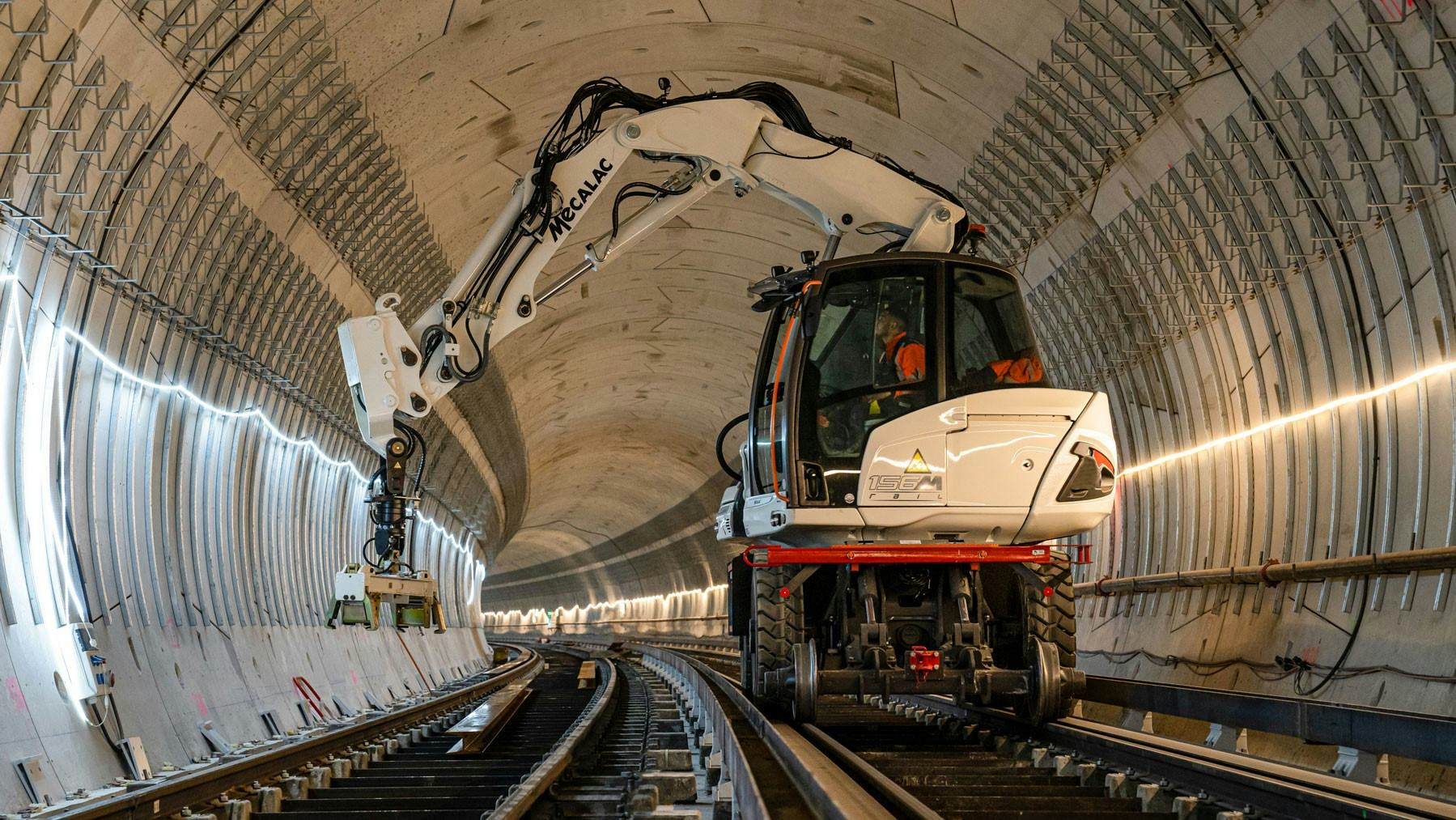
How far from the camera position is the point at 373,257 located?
17141 mm

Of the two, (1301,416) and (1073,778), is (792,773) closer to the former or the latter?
(1073,778)

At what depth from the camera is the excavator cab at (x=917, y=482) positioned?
32.7ft

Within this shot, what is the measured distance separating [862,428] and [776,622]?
5.10ft

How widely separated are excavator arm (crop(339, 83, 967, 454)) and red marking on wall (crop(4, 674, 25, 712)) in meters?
3.01

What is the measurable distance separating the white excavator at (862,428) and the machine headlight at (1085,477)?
0.01 m

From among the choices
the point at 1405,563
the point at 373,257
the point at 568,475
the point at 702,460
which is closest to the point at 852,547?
the point at 1405,563

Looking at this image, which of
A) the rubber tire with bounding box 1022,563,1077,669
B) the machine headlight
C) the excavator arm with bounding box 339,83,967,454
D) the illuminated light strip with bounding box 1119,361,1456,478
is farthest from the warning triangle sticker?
the illuminated light strip with bounding box 1119,361,1456,478

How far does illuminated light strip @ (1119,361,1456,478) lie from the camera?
11227 mm

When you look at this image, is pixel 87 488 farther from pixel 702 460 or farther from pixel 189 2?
pixel 702 460

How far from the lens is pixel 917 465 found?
9.95m

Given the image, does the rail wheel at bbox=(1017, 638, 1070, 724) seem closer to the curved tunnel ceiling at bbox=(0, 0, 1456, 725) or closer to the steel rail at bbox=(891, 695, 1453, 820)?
the steel rail at bbox=(891, 695, 1453, 820)

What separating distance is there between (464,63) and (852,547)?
7768mm

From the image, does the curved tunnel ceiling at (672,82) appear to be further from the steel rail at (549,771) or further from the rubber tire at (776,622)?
the steel rail at (549,771)

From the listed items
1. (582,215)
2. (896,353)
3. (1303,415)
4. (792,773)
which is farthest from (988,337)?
(1303,415)
